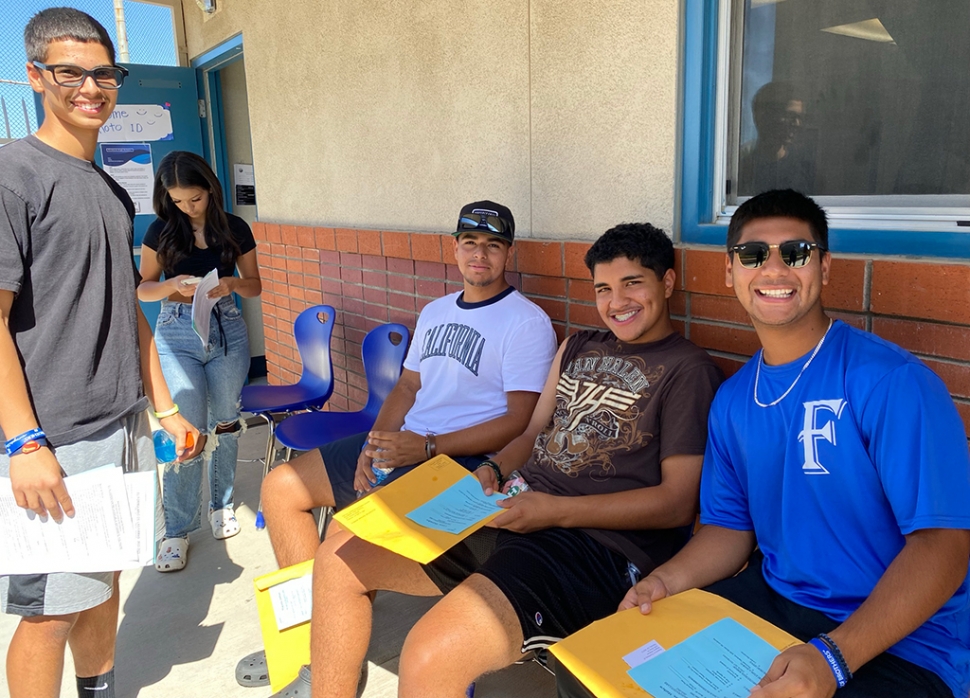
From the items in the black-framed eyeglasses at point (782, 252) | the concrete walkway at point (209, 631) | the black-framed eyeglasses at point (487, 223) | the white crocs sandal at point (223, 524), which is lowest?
the concrete walkway at point (209, 631)

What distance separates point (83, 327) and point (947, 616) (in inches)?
84.2

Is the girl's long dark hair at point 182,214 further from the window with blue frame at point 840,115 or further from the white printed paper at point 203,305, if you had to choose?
the window with blue frame at point 840,115

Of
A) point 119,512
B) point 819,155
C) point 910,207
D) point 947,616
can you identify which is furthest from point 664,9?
point 119,512

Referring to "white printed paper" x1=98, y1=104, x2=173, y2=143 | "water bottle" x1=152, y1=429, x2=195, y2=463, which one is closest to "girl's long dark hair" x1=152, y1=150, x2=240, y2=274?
"water bottle" x1=152, y1=429, x2=195, y2=463

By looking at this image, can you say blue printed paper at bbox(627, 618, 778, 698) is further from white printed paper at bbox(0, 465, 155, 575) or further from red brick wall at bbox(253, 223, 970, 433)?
white printed paper at bbox(0, 465, 155, 575)

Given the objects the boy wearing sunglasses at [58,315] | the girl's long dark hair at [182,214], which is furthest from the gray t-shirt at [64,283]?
the girl's long dark hair at [182,214]

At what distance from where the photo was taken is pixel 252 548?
A: 11.3 ft

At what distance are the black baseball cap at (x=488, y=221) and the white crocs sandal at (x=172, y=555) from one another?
2.03 meters

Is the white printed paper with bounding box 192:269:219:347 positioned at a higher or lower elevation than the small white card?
higher

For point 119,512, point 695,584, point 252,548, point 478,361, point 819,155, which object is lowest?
point 252,548

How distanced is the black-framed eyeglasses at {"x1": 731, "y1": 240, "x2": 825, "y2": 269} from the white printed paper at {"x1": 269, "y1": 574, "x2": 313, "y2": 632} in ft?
5.52

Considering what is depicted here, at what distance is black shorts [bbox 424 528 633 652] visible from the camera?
67.7 inches

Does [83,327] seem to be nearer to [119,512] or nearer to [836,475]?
[119,512]

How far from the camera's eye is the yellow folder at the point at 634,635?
1.31 meters
